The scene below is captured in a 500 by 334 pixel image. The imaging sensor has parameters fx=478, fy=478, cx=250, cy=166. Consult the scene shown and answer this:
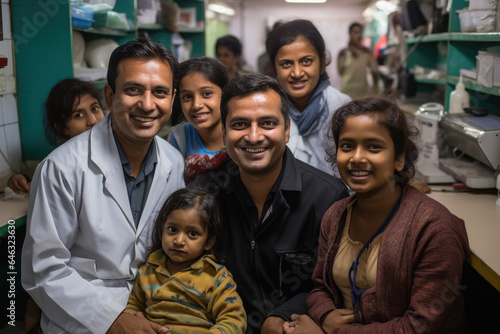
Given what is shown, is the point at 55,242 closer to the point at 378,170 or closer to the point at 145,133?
the point at 145,133

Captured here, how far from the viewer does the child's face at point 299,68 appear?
8.71 feet

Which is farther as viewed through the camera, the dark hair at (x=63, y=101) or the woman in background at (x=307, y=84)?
the woman in background at (x=307, y=84)

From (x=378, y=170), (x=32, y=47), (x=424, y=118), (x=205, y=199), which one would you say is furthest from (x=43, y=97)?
(x=424, y=118)

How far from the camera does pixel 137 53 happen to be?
1958 mm

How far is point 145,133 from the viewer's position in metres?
1.95

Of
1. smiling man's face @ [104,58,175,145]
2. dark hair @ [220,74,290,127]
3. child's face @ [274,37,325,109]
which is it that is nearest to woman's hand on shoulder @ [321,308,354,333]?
dark hair @ [220,74,290,127]

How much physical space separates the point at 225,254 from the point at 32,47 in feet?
5.56

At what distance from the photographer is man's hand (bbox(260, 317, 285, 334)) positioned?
1724 millimetres

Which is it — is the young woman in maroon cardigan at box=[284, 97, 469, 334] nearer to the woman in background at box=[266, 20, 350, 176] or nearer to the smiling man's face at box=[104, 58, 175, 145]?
the smiling man's face at box=[104, 58, 175, 145]

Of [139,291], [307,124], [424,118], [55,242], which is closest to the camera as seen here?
[55,242]

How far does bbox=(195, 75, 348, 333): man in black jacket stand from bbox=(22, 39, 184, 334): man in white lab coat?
Answer: 34 cm

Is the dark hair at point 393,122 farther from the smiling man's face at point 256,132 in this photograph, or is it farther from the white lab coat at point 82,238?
the white lab coat at point 82,238

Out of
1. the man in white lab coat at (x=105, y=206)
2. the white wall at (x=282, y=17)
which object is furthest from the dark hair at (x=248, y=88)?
the white wall at (x=282, y=17)

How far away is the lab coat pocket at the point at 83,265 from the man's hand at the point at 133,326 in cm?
21
